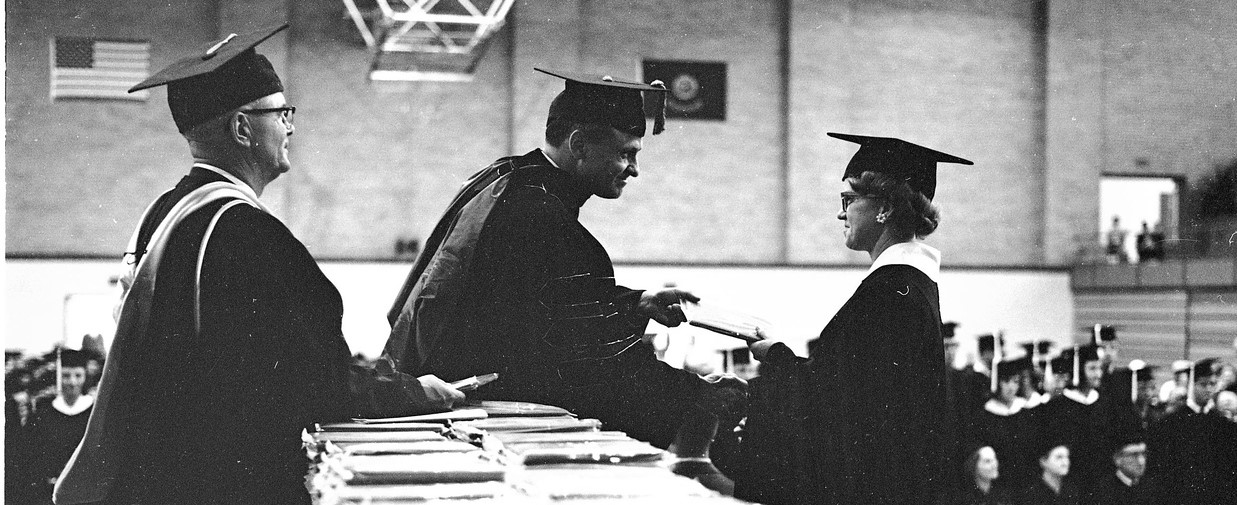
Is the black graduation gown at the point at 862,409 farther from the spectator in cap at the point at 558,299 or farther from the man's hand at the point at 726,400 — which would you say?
the spectator in cap at the point at 558,299

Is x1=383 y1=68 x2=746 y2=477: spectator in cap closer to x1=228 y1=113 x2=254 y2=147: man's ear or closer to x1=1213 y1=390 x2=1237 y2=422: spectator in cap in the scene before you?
x1=228 y1=113 x2=254 y2=147: man's ear

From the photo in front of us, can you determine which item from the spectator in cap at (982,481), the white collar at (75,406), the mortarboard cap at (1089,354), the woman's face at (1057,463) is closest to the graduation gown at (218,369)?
the white collar at (75,406)

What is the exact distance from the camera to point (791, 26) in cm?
1444

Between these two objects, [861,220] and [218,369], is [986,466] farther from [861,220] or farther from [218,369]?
[218,369]

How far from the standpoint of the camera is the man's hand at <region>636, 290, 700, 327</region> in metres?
3.87

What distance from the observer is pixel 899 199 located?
11.9 feet

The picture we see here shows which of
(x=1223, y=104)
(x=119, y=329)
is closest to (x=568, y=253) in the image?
(x=119, y=329)

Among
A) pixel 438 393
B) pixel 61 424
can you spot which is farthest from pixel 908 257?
pixel 61 424

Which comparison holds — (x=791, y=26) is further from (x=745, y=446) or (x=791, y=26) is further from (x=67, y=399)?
(x=745, y=446)

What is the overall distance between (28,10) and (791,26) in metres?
9.25

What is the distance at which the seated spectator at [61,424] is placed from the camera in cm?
713

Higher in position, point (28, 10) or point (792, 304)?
point (28, 10)

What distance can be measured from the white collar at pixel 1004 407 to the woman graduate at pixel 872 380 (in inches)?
252

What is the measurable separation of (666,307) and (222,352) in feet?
4.50
